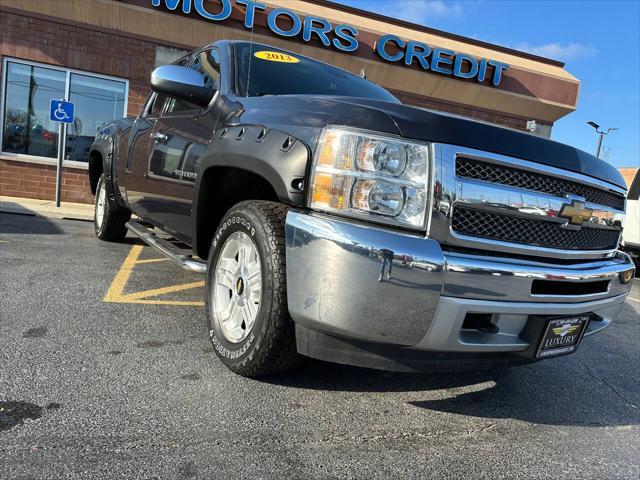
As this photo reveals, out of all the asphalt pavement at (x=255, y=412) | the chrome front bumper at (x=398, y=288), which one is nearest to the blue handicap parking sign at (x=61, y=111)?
the asphalt pavement at (x=255, y=412)

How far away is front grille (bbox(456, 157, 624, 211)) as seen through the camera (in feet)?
7.04

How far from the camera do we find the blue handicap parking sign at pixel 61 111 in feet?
29.3

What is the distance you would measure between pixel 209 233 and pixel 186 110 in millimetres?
1008

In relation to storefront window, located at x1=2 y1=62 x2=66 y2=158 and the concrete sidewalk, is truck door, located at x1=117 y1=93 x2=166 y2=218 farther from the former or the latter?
storefront window, located at x1=2 y1=62 x2=66 y2=158

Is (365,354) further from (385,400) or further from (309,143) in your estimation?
(309,143)

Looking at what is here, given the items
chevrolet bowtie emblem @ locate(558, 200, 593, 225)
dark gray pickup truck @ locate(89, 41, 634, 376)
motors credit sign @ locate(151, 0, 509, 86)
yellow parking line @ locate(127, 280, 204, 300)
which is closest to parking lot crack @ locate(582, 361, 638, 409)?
dark gray pickup truck @ locate(89, 41, 634, 376)

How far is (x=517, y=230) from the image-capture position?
227 centimetres

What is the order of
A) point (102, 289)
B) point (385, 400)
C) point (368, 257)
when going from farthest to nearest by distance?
point (102, 289) < point (385, 400) < point (368, 257)

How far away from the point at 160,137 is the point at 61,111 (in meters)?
6.31

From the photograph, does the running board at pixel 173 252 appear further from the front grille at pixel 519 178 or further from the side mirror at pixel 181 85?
the front grille at pixel 519 178

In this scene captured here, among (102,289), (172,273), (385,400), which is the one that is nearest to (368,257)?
(385,400)

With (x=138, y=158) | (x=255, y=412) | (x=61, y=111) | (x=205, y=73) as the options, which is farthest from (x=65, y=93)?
(x=255, y=412)

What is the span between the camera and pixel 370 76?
1189 cm

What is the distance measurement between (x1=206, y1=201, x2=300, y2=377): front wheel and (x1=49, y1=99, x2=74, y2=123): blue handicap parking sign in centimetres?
761
